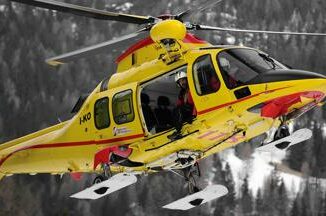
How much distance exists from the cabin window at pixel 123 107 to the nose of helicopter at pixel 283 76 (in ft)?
13.9

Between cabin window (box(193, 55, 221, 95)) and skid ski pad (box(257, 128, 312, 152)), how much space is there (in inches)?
85.9

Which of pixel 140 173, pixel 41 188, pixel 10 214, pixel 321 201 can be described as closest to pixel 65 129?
pixel 140 173

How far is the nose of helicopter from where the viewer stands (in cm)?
2044

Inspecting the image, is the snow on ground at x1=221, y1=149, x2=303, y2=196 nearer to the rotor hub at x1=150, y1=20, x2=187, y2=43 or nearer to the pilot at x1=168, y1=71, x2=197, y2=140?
the pilot at x1=168, y1=71, x2=197, y2=140

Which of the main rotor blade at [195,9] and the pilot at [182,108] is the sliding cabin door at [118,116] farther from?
the main rotor blade at [195,9]

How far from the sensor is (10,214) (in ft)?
327

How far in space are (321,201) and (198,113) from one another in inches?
4606

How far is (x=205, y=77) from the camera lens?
71.4ft

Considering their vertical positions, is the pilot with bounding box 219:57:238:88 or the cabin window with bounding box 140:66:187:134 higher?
the pilot with bounding box 219:57:238:88

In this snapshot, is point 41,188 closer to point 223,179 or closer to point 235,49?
point 223,179

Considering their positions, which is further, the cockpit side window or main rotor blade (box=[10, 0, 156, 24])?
main rotor blade (box=[10, 0, 156, 24])

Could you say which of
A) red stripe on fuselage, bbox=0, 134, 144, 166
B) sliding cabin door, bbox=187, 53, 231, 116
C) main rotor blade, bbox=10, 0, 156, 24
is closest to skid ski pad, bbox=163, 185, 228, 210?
red stripe on fuselage, bbox=0, 134, 144, 166

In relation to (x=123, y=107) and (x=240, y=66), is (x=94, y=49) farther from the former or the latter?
(x=240, y=66)

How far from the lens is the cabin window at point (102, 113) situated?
79.9ft
